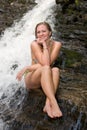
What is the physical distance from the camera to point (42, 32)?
5.66m

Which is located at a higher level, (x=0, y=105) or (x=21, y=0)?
(x=21, y=0)

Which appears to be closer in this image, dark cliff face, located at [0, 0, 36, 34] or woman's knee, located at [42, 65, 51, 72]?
woman's knee, located at [42, 65, 51, 72]

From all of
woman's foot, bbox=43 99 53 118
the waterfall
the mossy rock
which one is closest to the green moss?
the mossy rock

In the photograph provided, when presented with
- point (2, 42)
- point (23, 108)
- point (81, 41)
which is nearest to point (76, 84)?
point (23, 108)

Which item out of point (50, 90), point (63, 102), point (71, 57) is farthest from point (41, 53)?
point (71, 57)

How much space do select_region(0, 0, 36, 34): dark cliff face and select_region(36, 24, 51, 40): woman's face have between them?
197 inches

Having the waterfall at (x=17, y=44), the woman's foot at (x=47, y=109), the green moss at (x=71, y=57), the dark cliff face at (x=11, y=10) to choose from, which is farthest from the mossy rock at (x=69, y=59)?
the dark cliff face at (x=11, y=10)

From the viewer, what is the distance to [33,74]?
5469mm

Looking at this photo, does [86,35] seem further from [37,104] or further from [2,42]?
[37,104]

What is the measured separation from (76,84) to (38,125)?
145 centimetres

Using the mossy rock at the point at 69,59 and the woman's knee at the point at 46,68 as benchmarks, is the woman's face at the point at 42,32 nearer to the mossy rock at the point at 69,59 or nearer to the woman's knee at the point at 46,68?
the woman's knee at the point at 46,68

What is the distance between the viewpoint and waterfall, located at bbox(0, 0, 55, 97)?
720 cm

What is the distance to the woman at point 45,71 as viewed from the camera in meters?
5.03

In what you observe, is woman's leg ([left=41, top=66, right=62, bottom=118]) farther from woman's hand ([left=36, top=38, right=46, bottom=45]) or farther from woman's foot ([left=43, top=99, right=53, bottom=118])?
woman's hand ([left=36, top=38, right=46, bottom=45])
